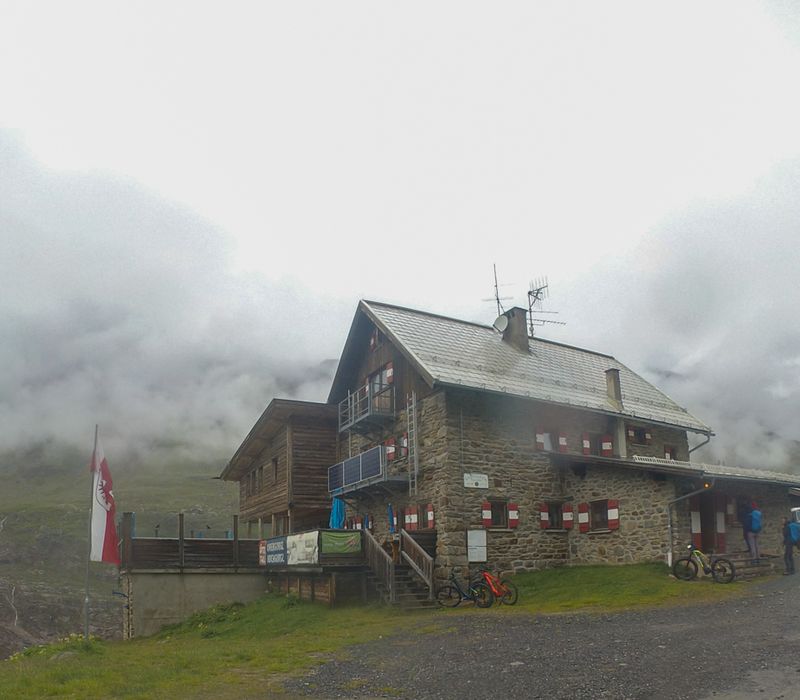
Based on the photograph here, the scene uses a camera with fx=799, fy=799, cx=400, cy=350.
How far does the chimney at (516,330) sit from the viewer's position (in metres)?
31.0

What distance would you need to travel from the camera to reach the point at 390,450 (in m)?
27.4

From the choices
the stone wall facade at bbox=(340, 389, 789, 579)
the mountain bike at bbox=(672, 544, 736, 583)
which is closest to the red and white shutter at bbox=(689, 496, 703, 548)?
the stone wall facade at bbox=(340, 389, 789, 579)

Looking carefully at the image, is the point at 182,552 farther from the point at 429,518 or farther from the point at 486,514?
the point at 486,514

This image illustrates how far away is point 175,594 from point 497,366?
532 inches

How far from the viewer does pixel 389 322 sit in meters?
28.0

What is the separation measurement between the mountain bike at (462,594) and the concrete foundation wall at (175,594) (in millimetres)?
8946

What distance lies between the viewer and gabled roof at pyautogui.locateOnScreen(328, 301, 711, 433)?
25844 mm

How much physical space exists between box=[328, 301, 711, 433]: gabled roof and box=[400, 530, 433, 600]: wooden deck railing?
4623 millimetres

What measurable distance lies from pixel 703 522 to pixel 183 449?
178m

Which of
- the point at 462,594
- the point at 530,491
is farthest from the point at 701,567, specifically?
the point at 462,594

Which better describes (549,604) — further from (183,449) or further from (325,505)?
(183,449)

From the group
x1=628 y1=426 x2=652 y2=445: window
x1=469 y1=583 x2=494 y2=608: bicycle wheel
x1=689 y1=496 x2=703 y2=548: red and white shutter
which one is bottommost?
x1=469 y1=583 x2=494 y2=608: bicycle wheel

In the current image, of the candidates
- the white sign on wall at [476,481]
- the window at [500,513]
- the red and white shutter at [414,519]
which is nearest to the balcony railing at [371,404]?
the red and white shutter at [414,519]

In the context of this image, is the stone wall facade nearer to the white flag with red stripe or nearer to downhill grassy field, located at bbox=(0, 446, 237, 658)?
the white flag with red stripe
